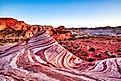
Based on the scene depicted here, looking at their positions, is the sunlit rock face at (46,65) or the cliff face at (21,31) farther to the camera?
the cliff face at (21,31)

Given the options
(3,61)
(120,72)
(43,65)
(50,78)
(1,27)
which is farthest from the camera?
(1,27)

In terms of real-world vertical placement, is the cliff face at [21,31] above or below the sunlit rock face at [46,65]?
above

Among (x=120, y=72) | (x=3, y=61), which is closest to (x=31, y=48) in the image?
(x=3, y=61)

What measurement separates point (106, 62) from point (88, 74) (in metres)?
0.93

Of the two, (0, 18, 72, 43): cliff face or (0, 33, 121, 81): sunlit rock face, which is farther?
(0, 18, 72, 43): cliff face

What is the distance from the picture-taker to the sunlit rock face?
444cm

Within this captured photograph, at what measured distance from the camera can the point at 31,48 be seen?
579 centimetres

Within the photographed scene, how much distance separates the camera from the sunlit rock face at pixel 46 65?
4.44 metres

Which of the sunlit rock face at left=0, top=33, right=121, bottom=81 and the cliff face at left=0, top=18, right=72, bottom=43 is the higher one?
the cliff face at left=0, top=18, right=72, bottom=43

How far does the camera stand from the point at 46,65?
4996mm

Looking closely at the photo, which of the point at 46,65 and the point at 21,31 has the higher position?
the point at 21,31

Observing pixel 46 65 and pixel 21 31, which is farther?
pixel 21 31

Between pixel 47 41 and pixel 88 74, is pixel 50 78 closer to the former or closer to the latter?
pixel 88 74

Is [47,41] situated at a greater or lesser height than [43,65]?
greater
